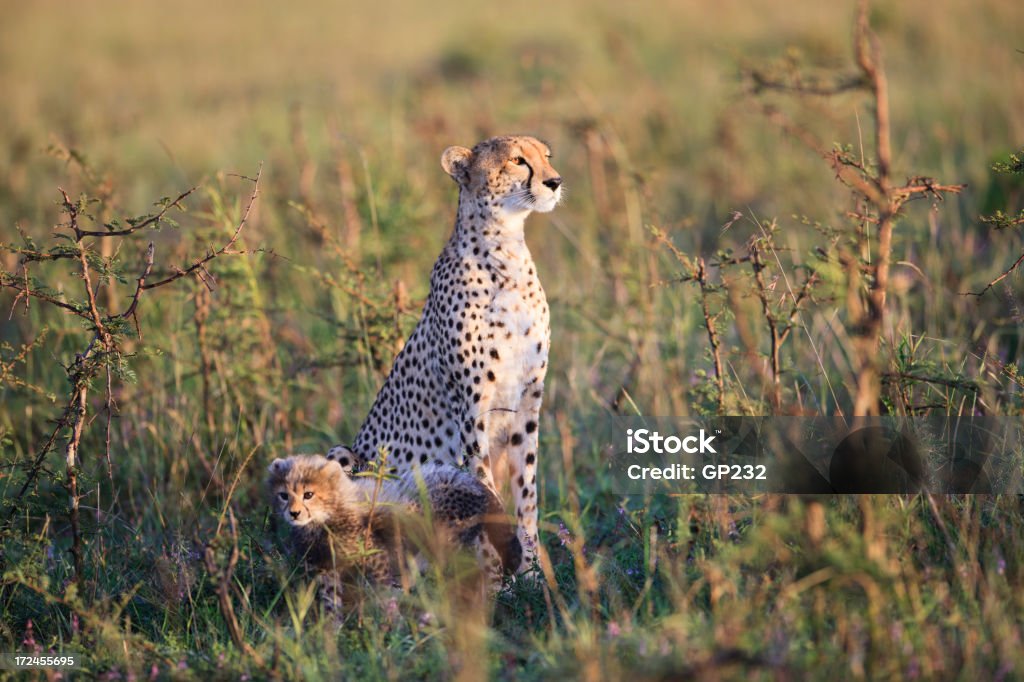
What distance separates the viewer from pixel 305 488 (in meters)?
3.42

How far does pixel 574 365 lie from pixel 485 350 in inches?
58.1

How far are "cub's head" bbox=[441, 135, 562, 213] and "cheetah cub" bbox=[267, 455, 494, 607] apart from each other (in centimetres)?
110

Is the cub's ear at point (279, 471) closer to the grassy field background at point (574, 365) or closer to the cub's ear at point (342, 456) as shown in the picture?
the grassy field background at point (574, 365)

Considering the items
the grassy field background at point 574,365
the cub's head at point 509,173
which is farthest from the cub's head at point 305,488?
the cub's head at point 509,173

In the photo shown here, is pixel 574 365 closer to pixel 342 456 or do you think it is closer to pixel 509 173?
pixel 509 173

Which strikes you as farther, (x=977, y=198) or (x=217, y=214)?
(x=977, y=198)

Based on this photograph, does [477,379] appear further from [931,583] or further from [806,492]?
[931,583]

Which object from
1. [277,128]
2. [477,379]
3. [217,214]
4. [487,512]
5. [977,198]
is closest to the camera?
[487,512]

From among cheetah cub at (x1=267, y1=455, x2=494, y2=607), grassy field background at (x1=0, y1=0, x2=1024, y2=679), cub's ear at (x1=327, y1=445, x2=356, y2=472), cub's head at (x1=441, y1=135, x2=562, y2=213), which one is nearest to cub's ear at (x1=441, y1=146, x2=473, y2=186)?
cub's head at (x1=441, y1=135, x2=562, y2=213)

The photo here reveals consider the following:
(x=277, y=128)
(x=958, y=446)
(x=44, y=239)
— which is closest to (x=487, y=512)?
(x=958, y=446)

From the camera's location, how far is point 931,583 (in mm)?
2965

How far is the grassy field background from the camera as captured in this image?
9.41 ft

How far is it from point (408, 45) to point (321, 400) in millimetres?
9641

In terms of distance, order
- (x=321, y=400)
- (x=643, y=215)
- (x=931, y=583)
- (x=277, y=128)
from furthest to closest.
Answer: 1. (x=277, y=128)
2. (x=643, y=215)
3. (x=321, y=400)
4. (x=931, y=583)
